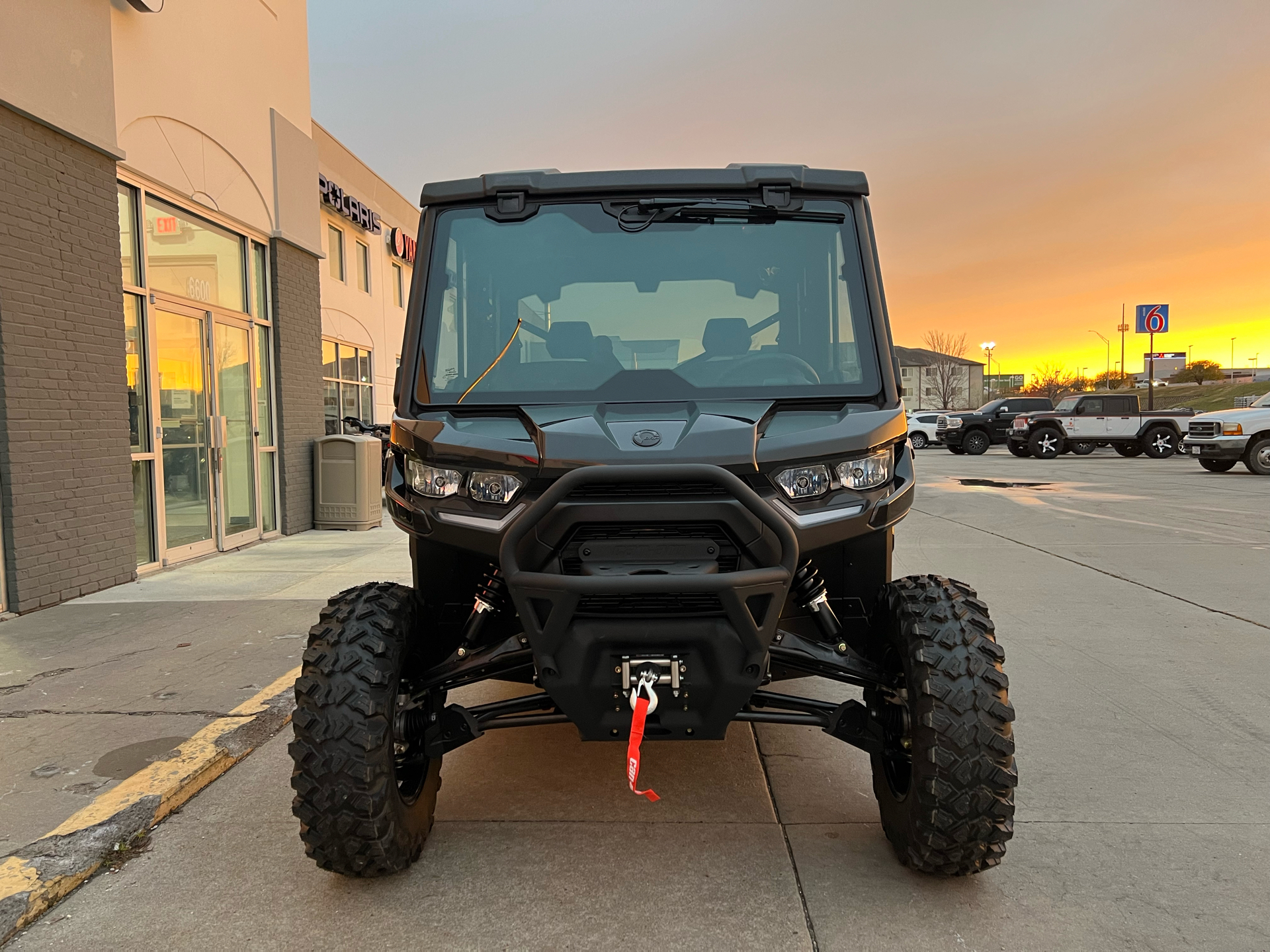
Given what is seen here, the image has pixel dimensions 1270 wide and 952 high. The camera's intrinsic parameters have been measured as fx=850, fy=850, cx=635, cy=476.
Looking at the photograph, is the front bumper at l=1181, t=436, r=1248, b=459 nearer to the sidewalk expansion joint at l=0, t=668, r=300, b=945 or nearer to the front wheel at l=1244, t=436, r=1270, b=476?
the front wheel at l=1244, t=436, r=1270, b=476

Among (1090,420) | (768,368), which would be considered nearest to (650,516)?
(768,368)

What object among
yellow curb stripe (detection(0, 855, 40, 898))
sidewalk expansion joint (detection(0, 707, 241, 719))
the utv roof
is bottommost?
yellow curb stripe (detection(0, 855, 40, 898))

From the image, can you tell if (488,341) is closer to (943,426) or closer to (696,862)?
(696,862)

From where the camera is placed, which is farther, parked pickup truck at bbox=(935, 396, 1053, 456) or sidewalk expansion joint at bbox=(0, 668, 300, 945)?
parked pickup truck at bbox=(935, 396, 1053, 456)

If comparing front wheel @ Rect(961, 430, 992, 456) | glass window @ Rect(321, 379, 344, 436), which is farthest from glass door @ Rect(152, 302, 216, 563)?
front wheel @ Rect(961, 430, 992, 456)

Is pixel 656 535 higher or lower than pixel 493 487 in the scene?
lower

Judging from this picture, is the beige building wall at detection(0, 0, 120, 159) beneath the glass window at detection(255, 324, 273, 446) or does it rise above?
above

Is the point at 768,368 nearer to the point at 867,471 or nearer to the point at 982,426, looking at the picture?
the point at 867,471

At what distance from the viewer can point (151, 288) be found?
7.78 metres

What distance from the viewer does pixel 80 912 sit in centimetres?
264

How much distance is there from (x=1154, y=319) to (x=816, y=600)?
38.0 metres

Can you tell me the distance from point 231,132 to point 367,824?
8.75 m

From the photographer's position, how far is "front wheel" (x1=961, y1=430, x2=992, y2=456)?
31.3 m

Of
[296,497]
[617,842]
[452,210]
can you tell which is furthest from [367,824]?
[296,497]
